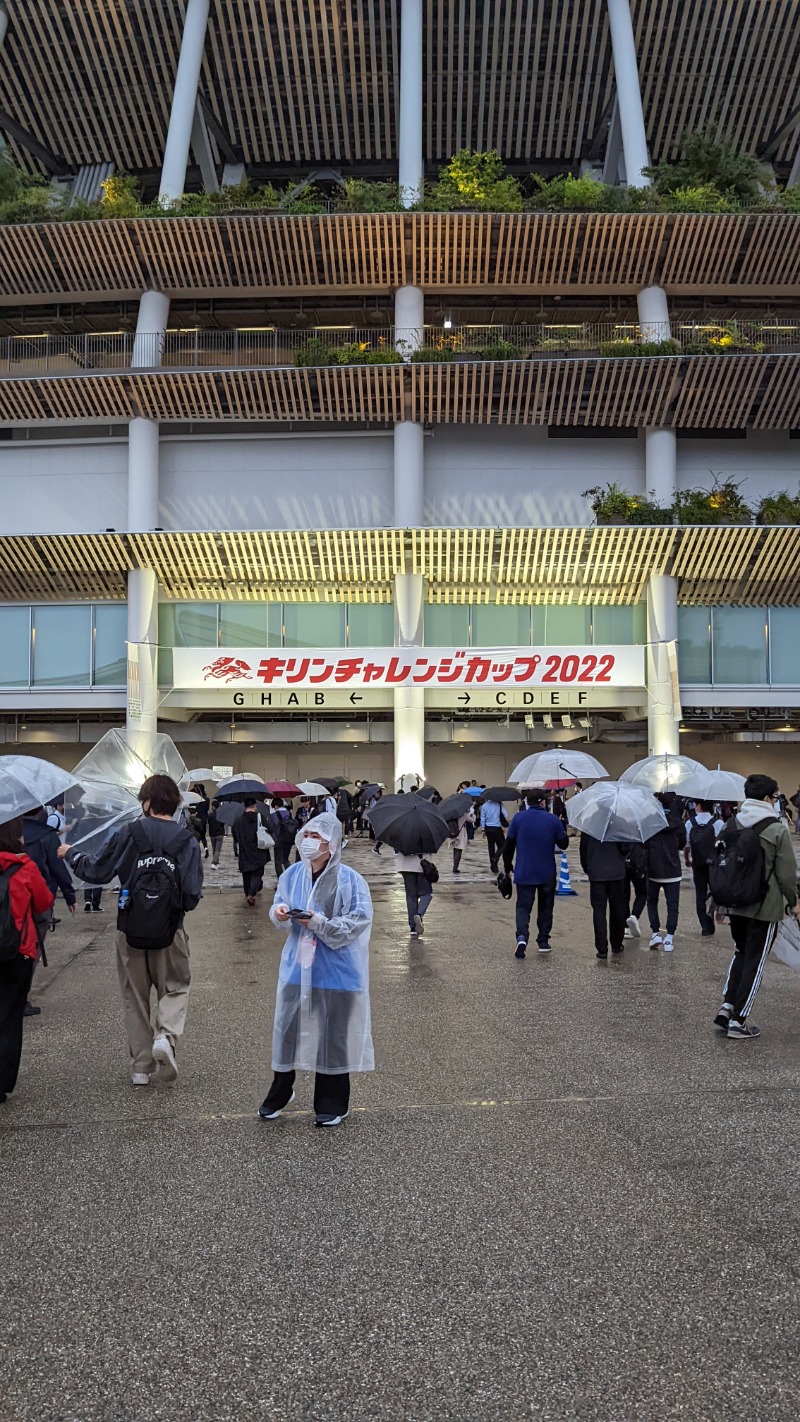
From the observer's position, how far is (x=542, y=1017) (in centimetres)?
818

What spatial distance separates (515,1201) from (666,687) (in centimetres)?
2970

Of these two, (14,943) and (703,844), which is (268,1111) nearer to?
(14,943)

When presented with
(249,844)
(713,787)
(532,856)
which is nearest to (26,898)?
(532,856)

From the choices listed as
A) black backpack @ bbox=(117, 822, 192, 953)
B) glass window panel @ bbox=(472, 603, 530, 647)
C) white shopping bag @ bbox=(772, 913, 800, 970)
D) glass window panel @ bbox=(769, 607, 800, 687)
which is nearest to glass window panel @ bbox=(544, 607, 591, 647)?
glass window panel @ bbox=(472, 603, 530, 647)

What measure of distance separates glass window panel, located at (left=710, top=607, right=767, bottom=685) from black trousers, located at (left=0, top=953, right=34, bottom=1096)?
3018cm

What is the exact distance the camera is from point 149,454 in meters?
33.3

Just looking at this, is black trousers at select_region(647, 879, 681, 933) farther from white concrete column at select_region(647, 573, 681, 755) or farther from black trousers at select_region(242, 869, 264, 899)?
white concrete column at select_region(647, 573, 681, 755)

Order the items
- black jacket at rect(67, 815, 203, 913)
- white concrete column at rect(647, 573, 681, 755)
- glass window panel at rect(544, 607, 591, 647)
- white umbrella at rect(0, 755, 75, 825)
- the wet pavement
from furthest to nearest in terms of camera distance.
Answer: glass window panel at rect(544, 607, 591, 647), white concrete column at rect(647, 573, 681, 755), white umbrella at rect(0, 755, 75, 825), black jacket at rect(67, 815, 203, 913), the wet pavement

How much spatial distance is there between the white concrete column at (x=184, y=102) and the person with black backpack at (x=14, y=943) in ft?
104

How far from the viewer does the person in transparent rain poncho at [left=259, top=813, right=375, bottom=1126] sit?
218 inches

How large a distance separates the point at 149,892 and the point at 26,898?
68 cm

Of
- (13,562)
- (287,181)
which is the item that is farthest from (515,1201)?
(287,181)

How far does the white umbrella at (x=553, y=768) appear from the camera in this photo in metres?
14.9

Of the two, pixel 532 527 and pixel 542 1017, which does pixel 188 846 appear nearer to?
pixel 542 1017
